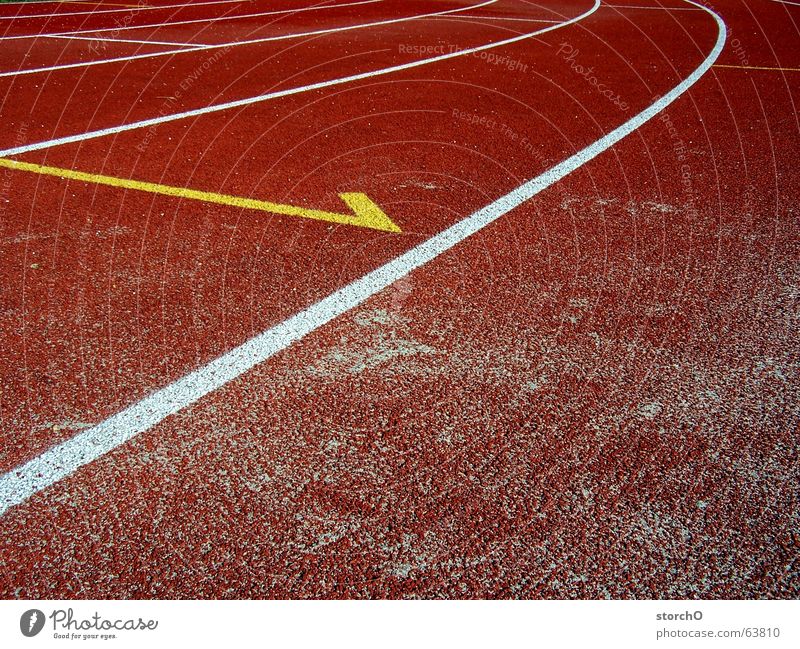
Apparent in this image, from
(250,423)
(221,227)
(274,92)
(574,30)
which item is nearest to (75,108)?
(274,92)

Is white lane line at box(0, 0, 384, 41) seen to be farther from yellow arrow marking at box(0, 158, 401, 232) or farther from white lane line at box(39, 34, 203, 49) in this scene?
yellow arrow marking at box(0, 158, 401, 232)

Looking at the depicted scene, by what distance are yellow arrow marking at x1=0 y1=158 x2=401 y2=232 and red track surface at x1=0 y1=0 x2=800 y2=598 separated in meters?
0.13

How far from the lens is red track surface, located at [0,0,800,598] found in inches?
101

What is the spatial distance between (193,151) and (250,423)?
3.67 m

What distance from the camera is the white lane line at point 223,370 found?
284 centimetres

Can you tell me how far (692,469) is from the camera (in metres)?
2.95

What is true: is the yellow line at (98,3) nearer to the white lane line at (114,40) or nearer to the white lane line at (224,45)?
the white lane line at (114,40)
